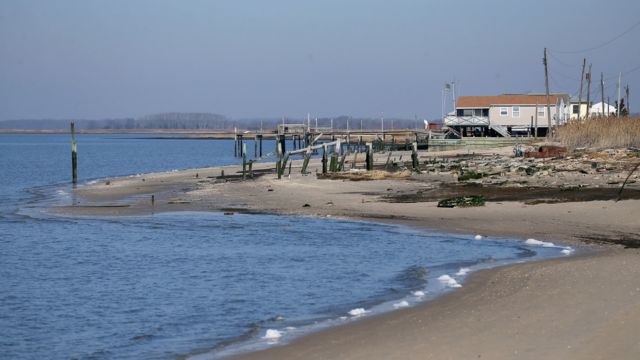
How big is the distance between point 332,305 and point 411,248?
6.73 m

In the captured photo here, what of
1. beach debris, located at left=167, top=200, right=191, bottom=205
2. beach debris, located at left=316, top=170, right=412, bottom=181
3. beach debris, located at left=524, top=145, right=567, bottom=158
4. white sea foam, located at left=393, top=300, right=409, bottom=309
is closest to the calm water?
white sea foam, located at left=393, top=300, right=409, bottom=309

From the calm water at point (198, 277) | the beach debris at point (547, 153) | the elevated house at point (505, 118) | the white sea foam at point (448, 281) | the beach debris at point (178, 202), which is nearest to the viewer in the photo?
the calm water at point (198, 277)

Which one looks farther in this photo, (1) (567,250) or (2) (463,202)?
(2) (463,202)

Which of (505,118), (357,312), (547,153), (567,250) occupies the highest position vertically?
(505,118)

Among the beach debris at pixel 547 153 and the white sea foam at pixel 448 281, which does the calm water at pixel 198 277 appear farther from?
the beach debris at pixel 547 153

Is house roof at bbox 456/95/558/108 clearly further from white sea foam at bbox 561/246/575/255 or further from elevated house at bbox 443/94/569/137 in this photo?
white sea foam at bbox 561/246/575/255

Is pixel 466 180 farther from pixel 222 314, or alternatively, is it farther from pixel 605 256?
pixel 222 314

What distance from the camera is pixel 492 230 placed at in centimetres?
2373

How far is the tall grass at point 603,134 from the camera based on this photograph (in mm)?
50881

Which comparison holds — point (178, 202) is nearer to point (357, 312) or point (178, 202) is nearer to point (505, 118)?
point (357, 312)

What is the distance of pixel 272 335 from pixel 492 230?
40.9ft

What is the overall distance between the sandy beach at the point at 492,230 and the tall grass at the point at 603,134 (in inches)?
287

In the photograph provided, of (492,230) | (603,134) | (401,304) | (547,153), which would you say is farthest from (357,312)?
(603,134)

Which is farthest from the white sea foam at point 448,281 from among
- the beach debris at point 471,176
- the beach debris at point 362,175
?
the beach debris at point 362,175
